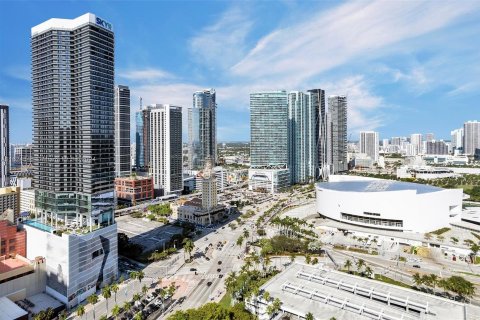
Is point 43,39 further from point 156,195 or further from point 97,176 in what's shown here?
point 156,195

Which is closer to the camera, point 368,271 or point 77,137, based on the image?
Answer: point 77,137

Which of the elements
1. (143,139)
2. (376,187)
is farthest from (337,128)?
Answer: (143,139)

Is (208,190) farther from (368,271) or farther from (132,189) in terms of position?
(368,271)

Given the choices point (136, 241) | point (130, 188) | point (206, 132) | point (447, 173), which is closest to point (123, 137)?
point (130, 188)

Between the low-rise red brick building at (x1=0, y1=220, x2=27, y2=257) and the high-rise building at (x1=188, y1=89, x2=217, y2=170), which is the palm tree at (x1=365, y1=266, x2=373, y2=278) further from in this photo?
the high-rise building at (x1=188, y1=89, x2=217, y2=170)

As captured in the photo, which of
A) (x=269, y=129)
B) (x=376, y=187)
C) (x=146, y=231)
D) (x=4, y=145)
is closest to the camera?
(x=146, y=231)

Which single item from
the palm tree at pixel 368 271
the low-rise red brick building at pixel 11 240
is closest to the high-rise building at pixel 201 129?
the low-rise red brick building at pixel 11 240

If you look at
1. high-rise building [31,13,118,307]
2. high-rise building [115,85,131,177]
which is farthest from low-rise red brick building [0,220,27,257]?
high-rise building [115,85,131,177]
